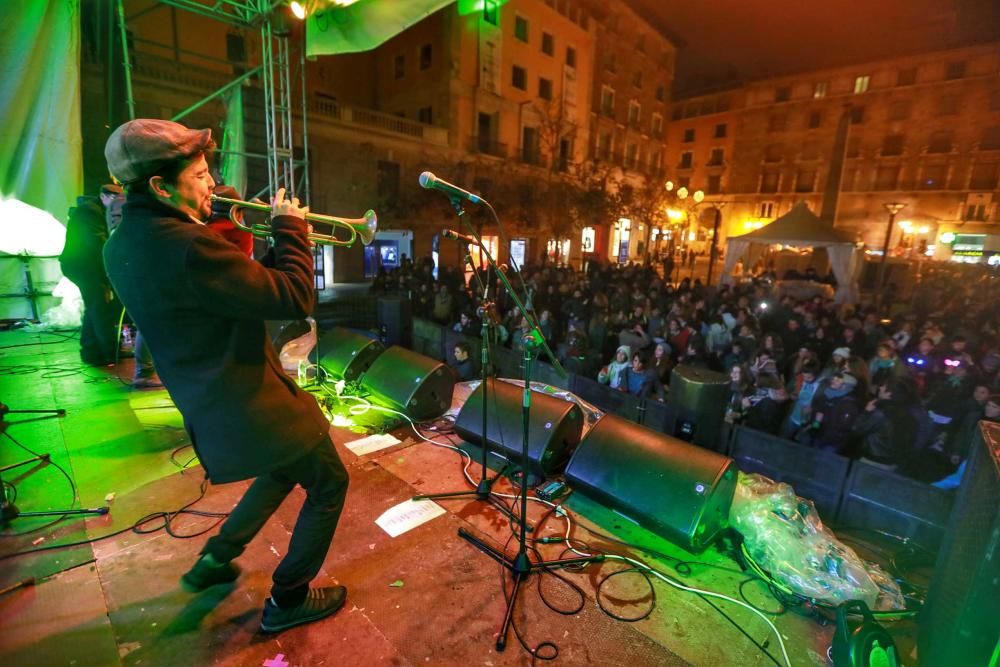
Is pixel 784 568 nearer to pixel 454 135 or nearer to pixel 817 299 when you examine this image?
pixel 817 299

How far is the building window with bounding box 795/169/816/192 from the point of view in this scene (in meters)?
40.1

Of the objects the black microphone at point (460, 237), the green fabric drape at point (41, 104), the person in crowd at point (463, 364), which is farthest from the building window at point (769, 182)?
the black microphone at point (460, 237)

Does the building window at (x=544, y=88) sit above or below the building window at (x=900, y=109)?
below

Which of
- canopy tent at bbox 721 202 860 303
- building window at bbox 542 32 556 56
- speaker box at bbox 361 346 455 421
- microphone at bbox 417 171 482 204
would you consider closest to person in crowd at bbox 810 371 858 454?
speaker box at bbox 361 346 455 421

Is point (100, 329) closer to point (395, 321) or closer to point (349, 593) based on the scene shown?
point (395, 321)

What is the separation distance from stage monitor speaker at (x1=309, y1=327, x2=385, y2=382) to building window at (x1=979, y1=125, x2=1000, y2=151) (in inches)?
1905

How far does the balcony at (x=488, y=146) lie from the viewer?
76.1ft

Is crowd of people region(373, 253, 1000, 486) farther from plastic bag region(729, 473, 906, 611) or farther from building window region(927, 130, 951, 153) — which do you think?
building window region(927, 130, 951, 153)

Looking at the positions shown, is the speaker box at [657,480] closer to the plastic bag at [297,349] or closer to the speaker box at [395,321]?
the plastic bag at [297,349]

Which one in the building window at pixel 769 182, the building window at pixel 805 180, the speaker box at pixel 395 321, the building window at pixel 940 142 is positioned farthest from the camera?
the building window at pixel 769 182

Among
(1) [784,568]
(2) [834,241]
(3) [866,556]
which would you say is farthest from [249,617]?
(2) [834,241]

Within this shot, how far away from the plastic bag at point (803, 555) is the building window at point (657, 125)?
38.8 m

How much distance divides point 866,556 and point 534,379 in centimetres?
394

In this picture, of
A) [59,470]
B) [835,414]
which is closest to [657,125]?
[835,414]
